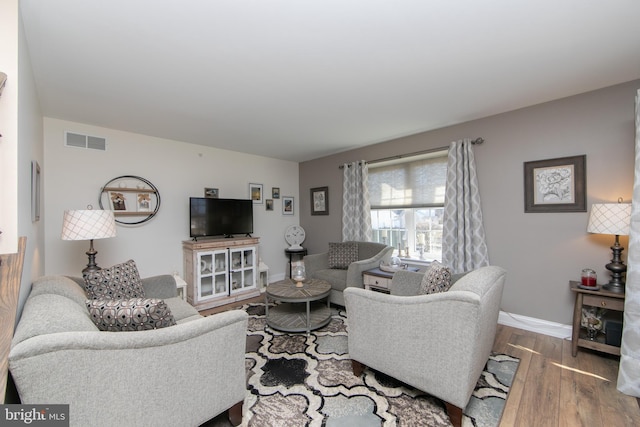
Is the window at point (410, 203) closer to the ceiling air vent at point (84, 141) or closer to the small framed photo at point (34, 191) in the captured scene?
the ceiling air vent at point (84, 141)

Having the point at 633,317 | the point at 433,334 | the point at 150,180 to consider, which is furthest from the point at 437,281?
the point at 150,180

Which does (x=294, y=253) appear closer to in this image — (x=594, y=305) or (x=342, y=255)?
(x=342, y=255)

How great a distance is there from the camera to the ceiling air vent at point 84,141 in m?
3.01

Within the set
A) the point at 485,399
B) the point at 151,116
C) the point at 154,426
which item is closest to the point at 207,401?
the point at 154,426

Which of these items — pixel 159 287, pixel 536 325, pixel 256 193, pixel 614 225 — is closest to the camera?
pixel 614 225

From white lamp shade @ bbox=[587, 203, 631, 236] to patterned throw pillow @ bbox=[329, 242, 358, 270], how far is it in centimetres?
246

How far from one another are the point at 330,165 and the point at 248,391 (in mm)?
3657

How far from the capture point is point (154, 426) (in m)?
1.20

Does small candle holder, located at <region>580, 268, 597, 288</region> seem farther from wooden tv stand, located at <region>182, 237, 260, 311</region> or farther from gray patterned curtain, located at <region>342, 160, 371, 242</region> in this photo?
wooden tv stand, located at <region>182, 237, 260, 311</region>

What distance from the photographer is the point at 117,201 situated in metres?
3.30

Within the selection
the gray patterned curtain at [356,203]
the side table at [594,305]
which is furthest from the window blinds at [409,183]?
the side table at [594,305]

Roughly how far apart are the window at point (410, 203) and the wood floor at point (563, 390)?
1493mm

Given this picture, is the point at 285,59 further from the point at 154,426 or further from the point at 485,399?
the point at 485,399

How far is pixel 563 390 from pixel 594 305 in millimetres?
823
